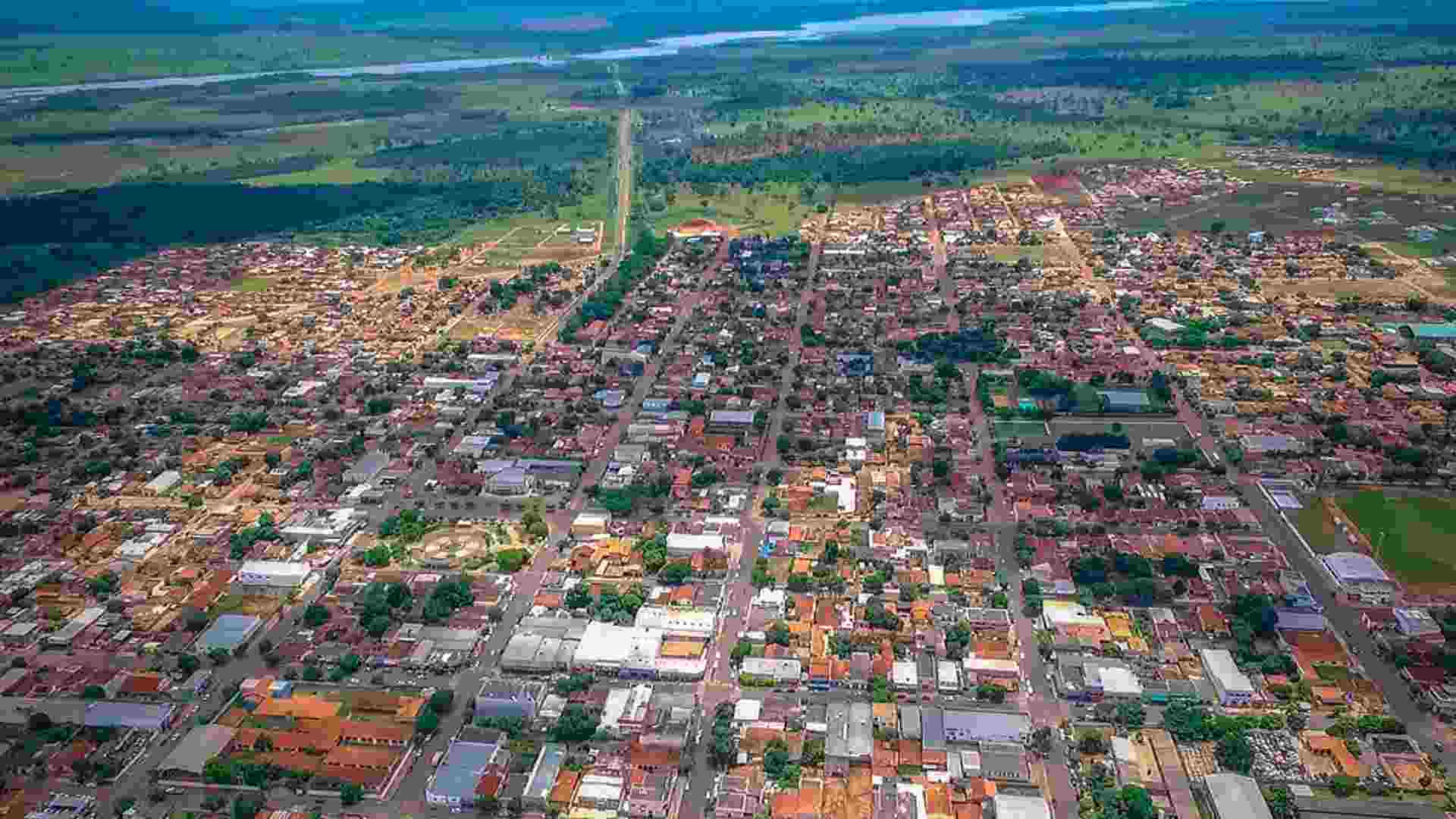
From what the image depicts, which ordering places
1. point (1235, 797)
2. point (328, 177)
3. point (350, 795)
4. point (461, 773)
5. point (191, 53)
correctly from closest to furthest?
point (1235, 797), point (350, 795), point (461, 773), point (328, 177), point (191, 53)

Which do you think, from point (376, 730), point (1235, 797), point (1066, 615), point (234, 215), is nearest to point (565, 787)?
point (376, 730)

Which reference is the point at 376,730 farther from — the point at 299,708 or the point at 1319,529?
the point at 1319,529

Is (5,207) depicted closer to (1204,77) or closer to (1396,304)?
(1396,304)

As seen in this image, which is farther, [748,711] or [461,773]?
[748,711]

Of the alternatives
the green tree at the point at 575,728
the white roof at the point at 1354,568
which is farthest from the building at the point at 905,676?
the white roof at the point at 1354,568

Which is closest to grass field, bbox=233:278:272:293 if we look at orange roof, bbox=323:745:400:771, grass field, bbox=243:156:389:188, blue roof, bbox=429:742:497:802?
grass field, bbox=243:156:389:188

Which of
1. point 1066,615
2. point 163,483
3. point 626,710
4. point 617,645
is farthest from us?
point 163,483

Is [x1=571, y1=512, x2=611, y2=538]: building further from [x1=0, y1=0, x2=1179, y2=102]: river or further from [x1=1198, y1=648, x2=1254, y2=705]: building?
[x1=0, y1=0, x2=1179, y2=102]: river
